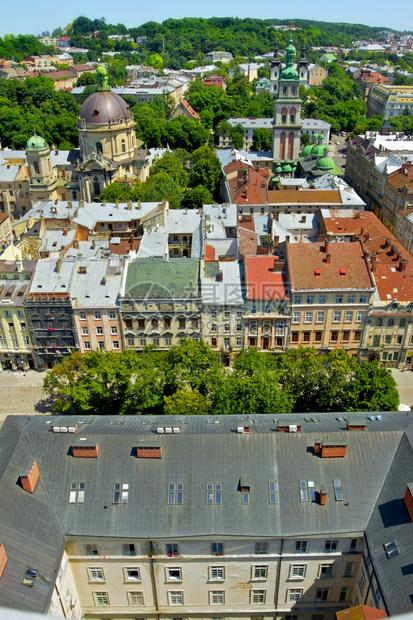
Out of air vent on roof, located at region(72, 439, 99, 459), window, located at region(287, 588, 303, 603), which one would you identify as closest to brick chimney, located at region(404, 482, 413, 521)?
window, located at region(287, 588, 303, 603)

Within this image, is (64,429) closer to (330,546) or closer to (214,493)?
(214,493)

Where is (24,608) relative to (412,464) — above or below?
below

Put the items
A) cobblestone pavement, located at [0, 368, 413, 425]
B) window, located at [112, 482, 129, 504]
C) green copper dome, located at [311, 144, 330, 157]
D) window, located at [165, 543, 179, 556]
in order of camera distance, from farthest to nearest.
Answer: green copper dome, located at [311, 144, 330, 157] → cobblestone pavement, located at [0, 368, 413, 425] → window, located at [112, 482, 129, 504] → window, located at [165, 543, 179, 556]

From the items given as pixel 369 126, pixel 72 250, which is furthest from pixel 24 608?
pixel 369 126

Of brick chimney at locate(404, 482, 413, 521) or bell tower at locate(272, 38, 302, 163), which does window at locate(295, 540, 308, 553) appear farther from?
bell tower at locate(272, 38, 302, 163)

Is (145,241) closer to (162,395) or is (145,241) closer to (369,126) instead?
(162,395)
